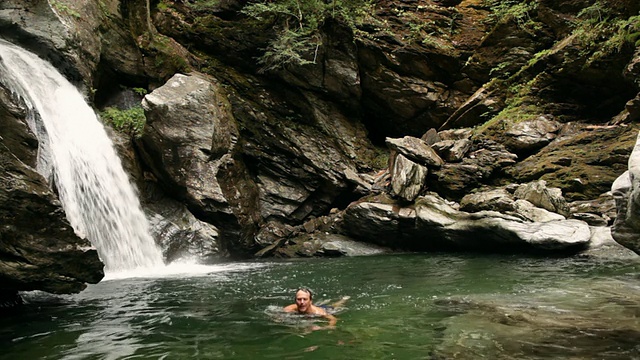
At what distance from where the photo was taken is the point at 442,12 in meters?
22.3

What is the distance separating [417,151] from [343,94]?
18.6 feet

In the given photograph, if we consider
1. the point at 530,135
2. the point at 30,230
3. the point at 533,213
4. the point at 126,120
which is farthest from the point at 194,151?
the point at 530,135

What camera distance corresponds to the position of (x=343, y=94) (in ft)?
69.1

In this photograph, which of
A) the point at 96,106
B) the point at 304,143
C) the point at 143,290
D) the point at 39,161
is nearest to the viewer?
the point at 143,290

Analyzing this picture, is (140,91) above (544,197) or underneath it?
above

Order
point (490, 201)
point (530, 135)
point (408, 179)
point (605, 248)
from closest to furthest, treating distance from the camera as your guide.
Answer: point (605, 248), point (490, 201), point (408, 179), point (530, 135)

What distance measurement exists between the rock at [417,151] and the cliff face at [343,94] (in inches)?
3.7

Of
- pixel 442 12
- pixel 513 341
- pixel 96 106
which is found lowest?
pixel 513 341

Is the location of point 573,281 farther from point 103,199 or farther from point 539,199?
point 103,199

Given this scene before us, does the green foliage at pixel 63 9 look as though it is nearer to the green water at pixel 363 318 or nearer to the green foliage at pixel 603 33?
the green water at pixel 363 318

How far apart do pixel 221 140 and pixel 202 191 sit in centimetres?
231

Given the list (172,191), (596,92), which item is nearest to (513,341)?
(172,191)

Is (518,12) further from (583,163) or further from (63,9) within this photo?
(63,9)

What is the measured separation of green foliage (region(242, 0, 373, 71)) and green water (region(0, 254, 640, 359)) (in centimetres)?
1184
